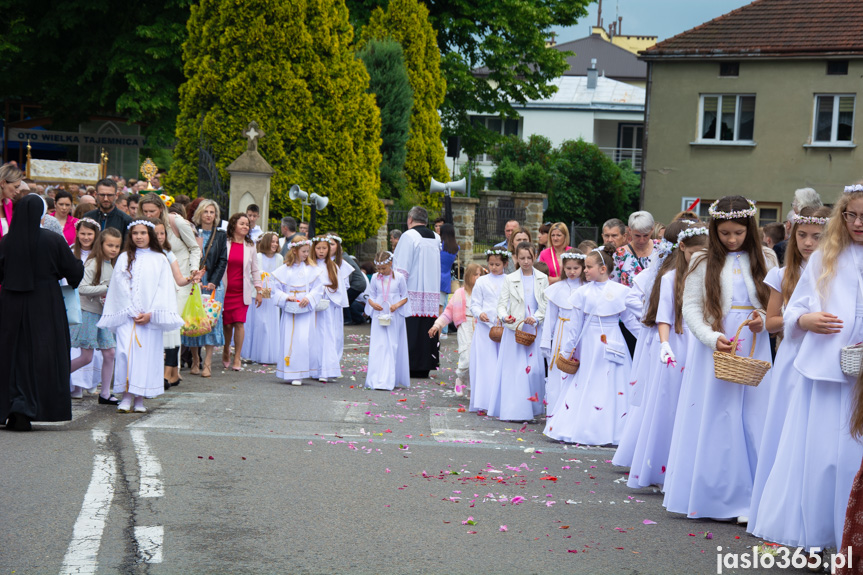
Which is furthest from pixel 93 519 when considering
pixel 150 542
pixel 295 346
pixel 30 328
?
pixel 295 346

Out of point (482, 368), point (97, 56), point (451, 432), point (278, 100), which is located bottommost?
point (451, 432)

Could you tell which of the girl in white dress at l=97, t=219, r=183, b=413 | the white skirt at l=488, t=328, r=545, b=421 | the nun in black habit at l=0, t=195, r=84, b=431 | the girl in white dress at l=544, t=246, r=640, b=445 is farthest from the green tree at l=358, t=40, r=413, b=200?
the nun in black habit at l=0, t=195, r=84, b=431

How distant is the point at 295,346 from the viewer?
43.4 feet

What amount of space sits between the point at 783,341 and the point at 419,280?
9.06 m

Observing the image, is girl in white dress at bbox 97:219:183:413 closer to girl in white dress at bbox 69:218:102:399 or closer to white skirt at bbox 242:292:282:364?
girl in white dress at bbox 69:218:102:399

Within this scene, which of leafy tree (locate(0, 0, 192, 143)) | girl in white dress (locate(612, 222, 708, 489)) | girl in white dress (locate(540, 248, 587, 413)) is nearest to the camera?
girl in white dress (locate(612, 222, 708, 489))

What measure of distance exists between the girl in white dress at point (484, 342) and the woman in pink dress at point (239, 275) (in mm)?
3583

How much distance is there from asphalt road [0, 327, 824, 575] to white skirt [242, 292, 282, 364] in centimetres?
463

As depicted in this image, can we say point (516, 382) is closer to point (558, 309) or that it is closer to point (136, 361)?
point (558, 309)

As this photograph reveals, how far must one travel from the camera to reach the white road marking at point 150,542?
5.53 metres

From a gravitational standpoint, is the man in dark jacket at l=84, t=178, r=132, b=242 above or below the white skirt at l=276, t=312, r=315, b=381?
above

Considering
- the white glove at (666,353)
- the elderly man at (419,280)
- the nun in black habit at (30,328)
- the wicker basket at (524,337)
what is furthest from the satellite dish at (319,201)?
the white glove at (666,353)

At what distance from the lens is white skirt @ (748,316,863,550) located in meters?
5.50

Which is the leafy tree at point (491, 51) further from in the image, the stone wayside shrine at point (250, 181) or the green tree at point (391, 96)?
the stone wayside shrine at point (250, 181)
